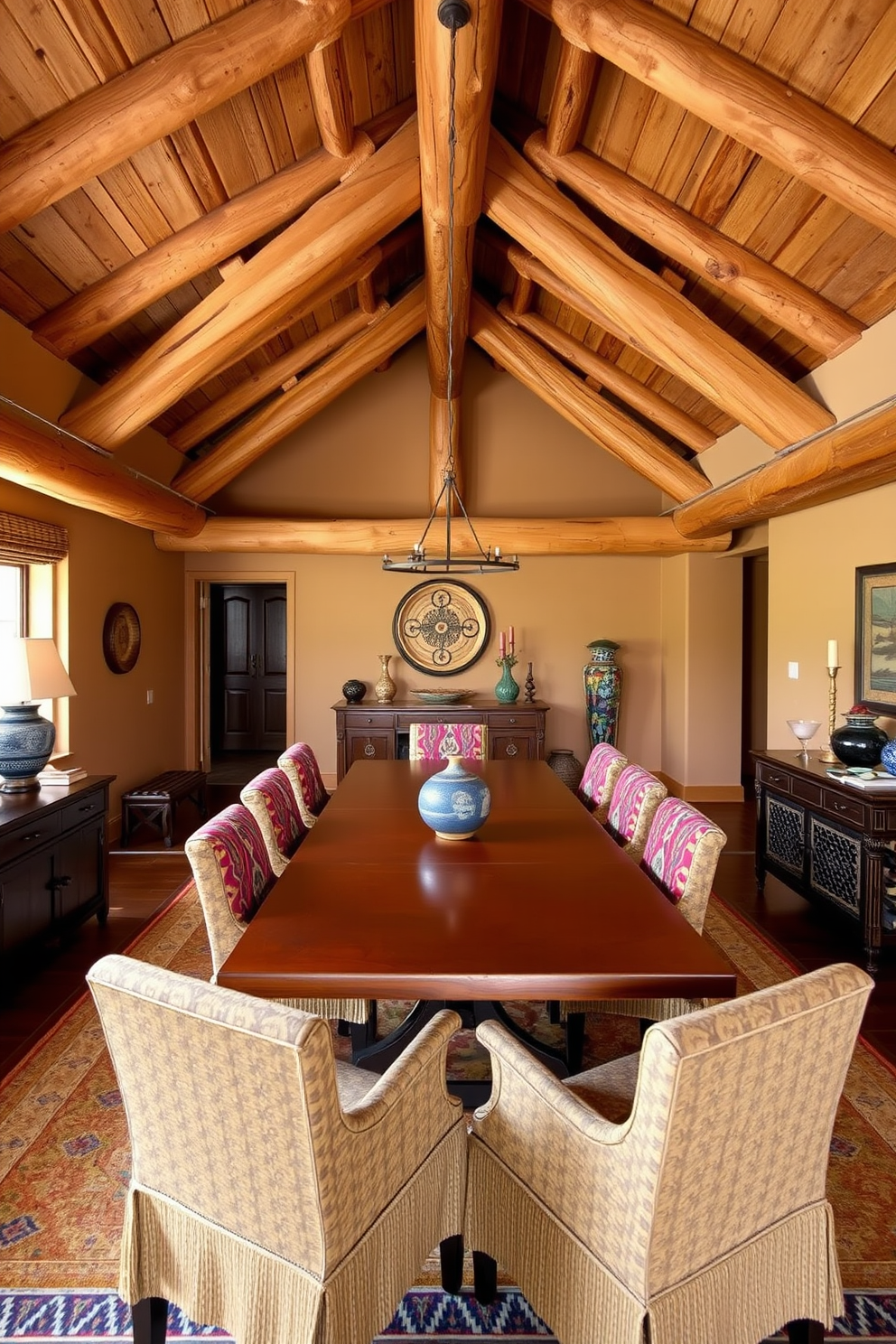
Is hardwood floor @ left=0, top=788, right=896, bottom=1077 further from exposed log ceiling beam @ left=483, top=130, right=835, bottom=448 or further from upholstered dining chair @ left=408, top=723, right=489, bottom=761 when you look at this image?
exposed log ceiling beam @ left=483, top=130, right=835, bottom=448

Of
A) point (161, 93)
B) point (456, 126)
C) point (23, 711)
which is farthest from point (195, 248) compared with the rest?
point (23, 711)

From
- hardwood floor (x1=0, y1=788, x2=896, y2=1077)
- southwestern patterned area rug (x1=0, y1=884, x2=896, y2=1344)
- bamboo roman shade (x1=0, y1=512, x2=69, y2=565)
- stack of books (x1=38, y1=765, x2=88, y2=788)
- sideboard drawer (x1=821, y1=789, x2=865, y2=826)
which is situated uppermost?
bamboo roman shade (x1=0, y1=512, x2=69, y2=565)

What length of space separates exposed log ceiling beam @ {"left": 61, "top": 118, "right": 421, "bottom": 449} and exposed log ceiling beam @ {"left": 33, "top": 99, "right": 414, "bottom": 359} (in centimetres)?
10

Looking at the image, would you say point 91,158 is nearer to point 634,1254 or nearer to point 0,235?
point 0,235

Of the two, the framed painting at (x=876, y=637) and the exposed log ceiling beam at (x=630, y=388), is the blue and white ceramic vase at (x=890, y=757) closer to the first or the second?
the framed painting at (x=876, y=637)

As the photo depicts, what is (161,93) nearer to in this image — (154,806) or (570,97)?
(570,97)

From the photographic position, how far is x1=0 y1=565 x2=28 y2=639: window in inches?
177

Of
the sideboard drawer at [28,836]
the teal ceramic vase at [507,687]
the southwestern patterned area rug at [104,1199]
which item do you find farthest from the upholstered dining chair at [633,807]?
the teal ceramic vase at [507,687]

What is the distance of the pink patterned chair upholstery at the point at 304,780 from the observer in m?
3.46

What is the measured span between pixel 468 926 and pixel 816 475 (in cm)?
302

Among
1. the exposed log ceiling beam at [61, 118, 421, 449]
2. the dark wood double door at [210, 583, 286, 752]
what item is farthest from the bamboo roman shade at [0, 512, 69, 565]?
the dark wood double door at [210, 583, 286, 752]

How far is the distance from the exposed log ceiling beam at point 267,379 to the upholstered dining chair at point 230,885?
4063 millimetres

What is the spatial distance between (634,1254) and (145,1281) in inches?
36.1

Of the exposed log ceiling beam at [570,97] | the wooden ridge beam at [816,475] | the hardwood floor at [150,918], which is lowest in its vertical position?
the hardwood floor at [150,918]
